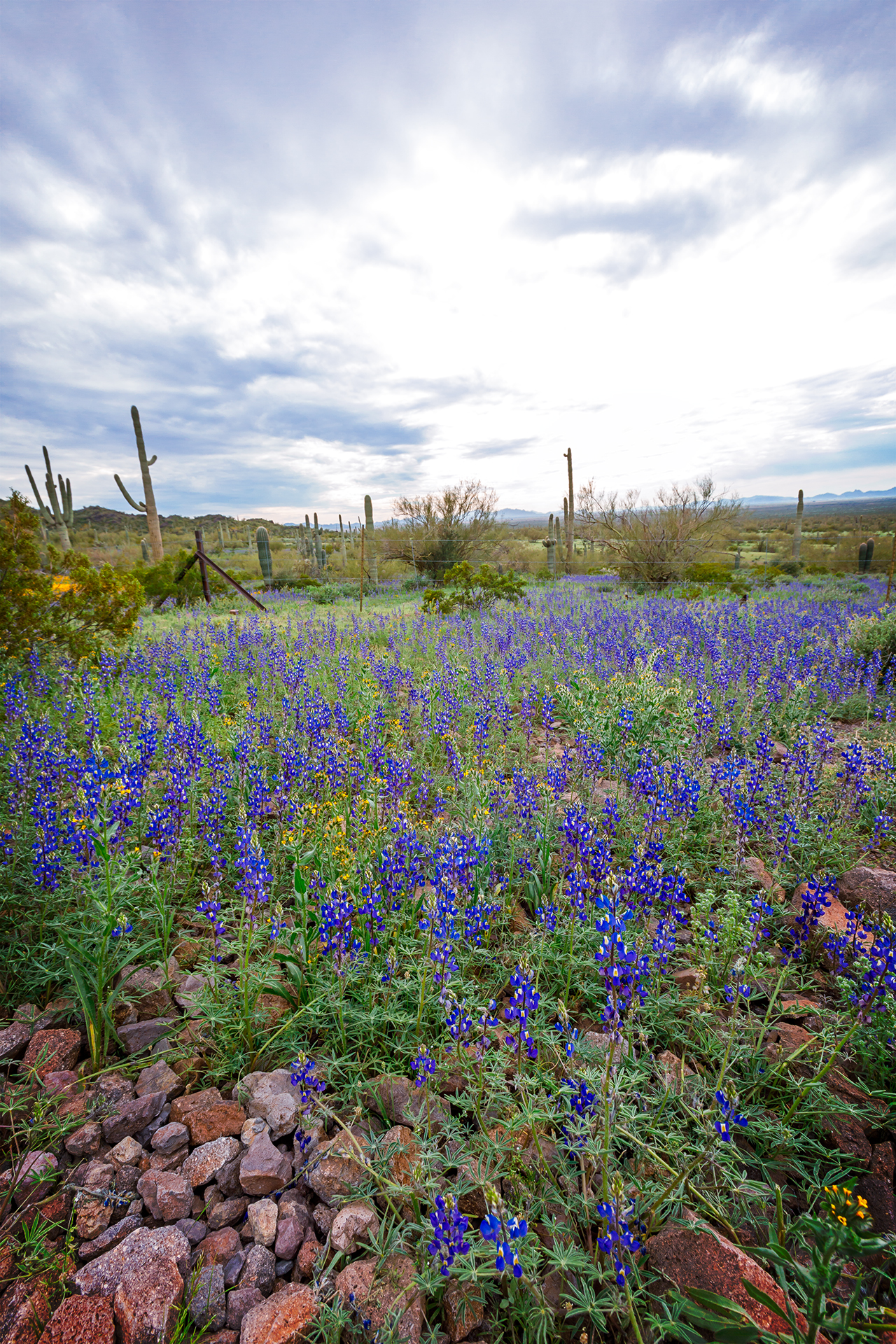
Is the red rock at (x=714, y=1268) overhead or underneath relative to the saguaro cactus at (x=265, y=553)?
underneath

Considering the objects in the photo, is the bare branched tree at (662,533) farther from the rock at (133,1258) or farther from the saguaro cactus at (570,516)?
the rock at (133,1258)

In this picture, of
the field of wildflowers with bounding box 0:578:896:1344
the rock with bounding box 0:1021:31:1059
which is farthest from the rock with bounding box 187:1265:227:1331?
the rock with bounding box 0:1021:31:1059

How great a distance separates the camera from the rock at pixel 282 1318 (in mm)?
1465

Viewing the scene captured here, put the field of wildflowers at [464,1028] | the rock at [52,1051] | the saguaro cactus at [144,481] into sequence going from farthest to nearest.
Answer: the saguaro cactus at [144,481]
the rock at [52,1051]
the field of wildflowers at [464,1028]

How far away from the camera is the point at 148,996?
8.07ft

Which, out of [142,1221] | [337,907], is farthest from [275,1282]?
[337,907]

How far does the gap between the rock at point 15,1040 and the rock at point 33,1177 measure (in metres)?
0.49

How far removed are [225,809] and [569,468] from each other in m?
Result: 23.6

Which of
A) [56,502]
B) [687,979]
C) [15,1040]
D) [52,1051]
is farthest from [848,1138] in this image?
[56,502]

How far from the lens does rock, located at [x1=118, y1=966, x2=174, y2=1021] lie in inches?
95.7

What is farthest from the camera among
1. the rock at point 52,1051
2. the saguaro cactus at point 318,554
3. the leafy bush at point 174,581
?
the saguaro cactus at point 318,554

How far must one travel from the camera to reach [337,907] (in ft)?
7.02

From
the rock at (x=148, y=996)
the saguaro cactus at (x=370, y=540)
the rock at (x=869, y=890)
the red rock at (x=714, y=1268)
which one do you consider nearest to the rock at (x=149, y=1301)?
the rock at (x=148, y=996)

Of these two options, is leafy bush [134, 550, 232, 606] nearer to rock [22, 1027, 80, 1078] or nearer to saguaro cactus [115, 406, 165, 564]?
saguaro cactus [115, 406, 165, 564]
